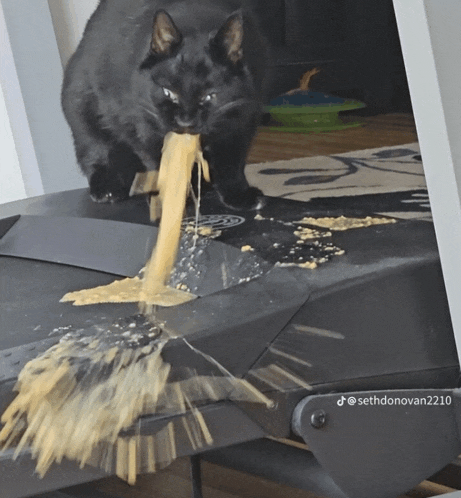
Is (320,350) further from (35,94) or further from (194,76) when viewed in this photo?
(35,94)

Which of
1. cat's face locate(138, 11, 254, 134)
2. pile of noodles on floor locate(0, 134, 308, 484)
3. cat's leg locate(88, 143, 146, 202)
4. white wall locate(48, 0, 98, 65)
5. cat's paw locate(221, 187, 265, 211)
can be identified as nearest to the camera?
pile of noodles on floor locate(0, 134, 308, 484)

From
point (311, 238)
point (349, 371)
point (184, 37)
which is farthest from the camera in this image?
point (184, 37)

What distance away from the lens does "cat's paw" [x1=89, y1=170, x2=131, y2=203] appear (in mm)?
1344

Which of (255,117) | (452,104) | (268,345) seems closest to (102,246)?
(255,117)

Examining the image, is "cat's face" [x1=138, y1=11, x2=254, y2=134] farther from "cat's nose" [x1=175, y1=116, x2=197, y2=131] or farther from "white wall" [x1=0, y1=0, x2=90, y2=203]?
"white wall" [x1=0, y1=0, x2=90, y2=203]

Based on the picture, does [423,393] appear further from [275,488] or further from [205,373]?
[275,488]

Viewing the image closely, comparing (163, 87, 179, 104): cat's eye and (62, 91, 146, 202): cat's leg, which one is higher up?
(163, 87, 179, 104): cat's eye

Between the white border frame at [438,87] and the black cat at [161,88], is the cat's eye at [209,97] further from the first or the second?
the white border frame at [438,87]

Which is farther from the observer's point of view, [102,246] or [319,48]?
[319,48]

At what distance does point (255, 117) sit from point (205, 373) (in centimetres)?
58

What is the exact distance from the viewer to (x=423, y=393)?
32.3 inches

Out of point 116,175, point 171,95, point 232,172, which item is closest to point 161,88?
point 171,95

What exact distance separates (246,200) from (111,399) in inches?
22.3

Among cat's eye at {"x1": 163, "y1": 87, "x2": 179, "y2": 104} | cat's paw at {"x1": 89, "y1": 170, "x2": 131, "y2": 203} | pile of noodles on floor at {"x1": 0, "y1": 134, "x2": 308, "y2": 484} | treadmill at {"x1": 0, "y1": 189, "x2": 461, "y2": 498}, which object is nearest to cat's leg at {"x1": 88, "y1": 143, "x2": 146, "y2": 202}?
cat's paw at {"x1": 89, "y1": 170, "x2": 131, "y2": 203}
